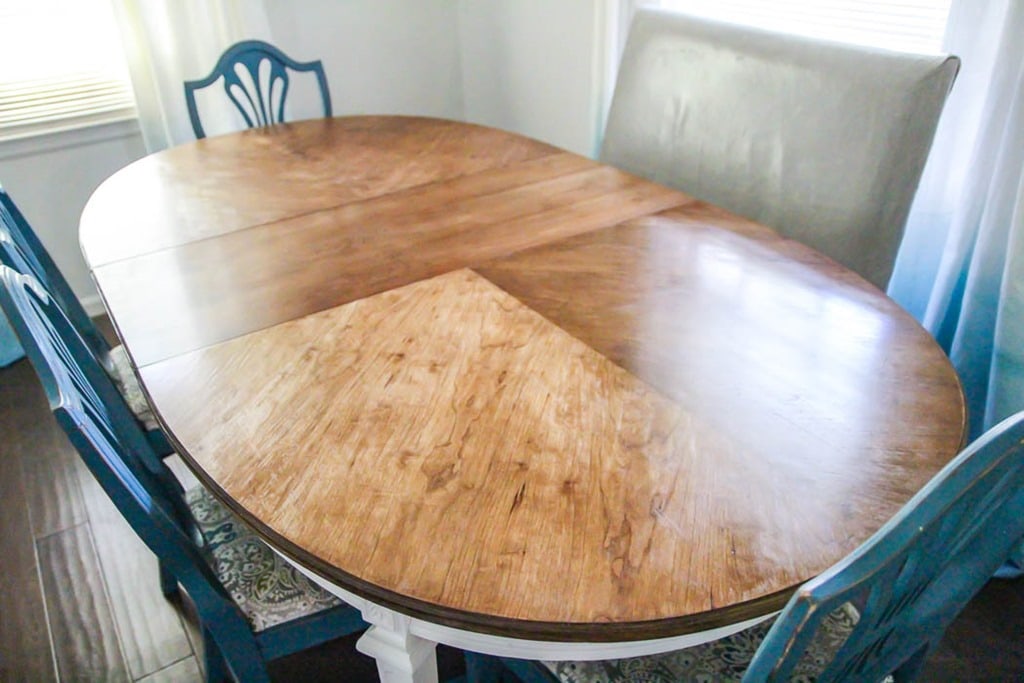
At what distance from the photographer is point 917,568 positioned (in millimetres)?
617

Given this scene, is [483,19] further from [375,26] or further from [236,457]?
[236,457]

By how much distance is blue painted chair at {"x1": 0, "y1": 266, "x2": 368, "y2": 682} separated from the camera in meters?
0.90

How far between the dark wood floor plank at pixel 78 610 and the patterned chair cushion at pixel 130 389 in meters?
0.47

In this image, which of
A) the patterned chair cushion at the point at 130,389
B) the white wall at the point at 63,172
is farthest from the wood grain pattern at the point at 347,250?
the white wall at the point at 63,172

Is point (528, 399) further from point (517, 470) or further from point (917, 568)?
point (917, 568)

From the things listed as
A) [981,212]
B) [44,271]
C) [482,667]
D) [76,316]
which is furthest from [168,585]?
[981,212]

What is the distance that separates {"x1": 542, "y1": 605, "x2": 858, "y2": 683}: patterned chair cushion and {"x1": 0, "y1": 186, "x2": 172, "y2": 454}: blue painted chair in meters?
0.93

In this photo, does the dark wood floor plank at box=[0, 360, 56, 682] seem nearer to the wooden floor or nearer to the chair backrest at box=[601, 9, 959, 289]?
the wooden floor

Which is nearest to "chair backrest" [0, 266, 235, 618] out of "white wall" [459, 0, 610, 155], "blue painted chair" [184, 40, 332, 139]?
"blue painted chair" [184, 40, 332, 139]

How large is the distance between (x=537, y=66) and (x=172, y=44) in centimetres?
130

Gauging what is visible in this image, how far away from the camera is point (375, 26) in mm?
2977

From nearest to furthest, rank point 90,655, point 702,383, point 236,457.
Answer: point 236,457
point 702,383
point 90,655

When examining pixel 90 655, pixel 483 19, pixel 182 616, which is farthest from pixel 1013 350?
pixel 483 19

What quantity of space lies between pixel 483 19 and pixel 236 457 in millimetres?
2628
